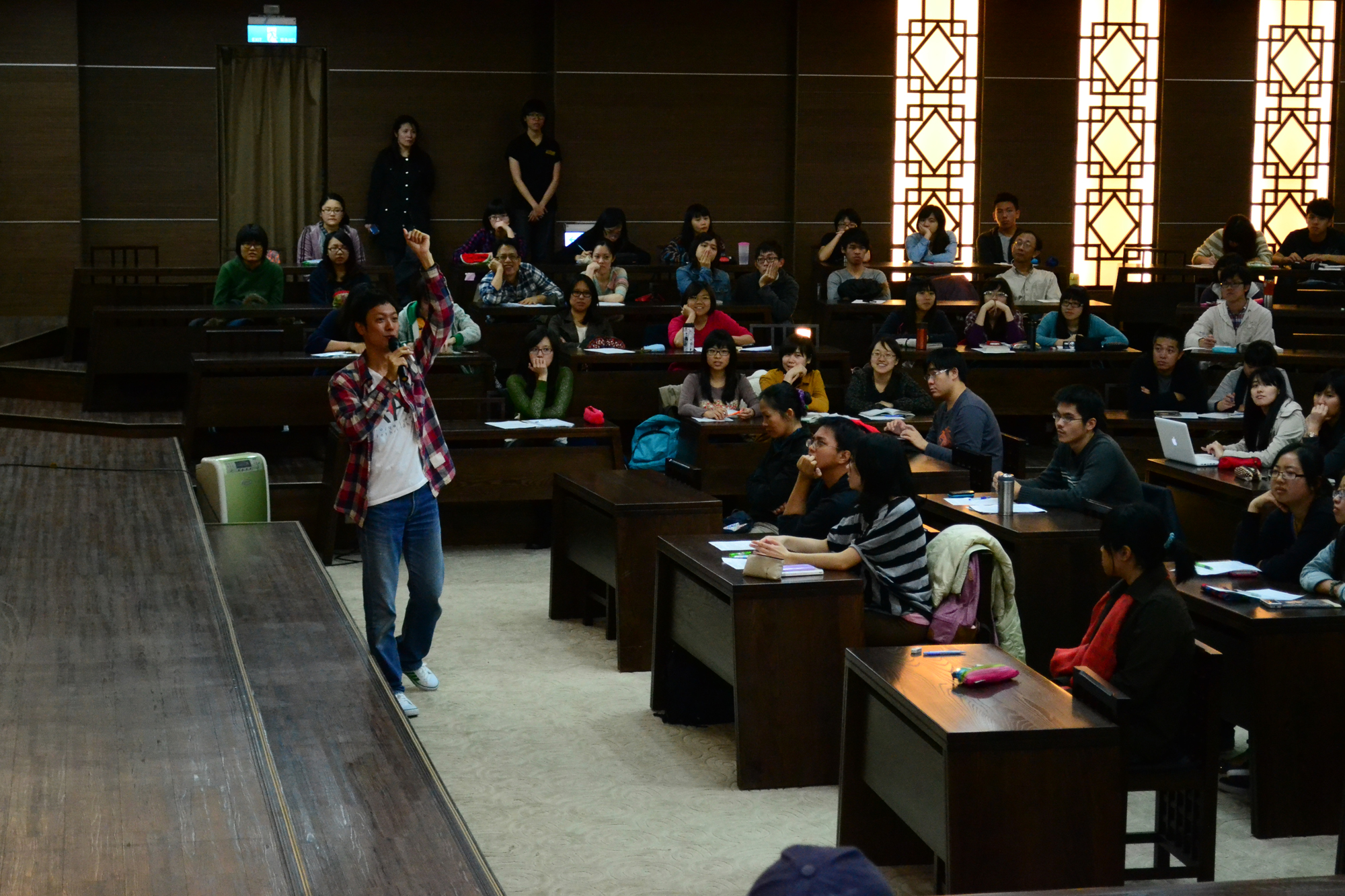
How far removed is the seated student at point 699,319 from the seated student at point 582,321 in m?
0.38

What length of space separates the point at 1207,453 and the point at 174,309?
551cm

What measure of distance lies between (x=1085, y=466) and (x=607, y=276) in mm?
4893

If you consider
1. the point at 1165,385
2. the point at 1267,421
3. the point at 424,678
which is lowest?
the point at 424,678

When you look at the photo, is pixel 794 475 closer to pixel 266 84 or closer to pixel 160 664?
pixel 160 664

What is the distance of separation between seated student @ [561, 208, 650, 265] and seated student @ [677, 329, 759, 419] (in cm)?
315

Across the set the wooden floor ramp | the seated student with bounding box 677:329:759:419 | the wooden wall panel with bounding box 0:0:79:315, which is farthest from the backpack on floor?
the wooden wall panel with bounding box 0:0:79:315

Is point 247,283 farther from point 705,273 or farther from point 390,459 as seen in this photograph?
point 390,459

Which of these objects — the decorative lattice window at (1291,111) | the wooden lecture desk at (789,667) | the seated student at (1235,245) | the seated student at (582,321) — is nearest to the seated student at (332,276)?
the seated student at (582,321)

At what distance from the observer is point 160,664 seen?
3.35 meters

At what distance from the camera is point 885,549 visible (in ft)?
14.6

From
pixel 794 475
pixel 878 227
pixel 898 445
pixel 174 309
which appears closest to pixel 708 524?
pixel 794 475

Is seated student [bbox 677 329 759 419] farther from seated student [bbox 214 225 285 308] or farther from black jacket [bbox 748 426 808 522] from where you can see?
seated student [bbox 214 225 285 308]

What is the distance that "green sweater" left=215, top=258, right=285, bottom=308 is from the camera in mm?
8945

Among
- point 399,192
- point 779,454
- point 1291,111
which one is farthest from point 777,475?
point 1291,111
